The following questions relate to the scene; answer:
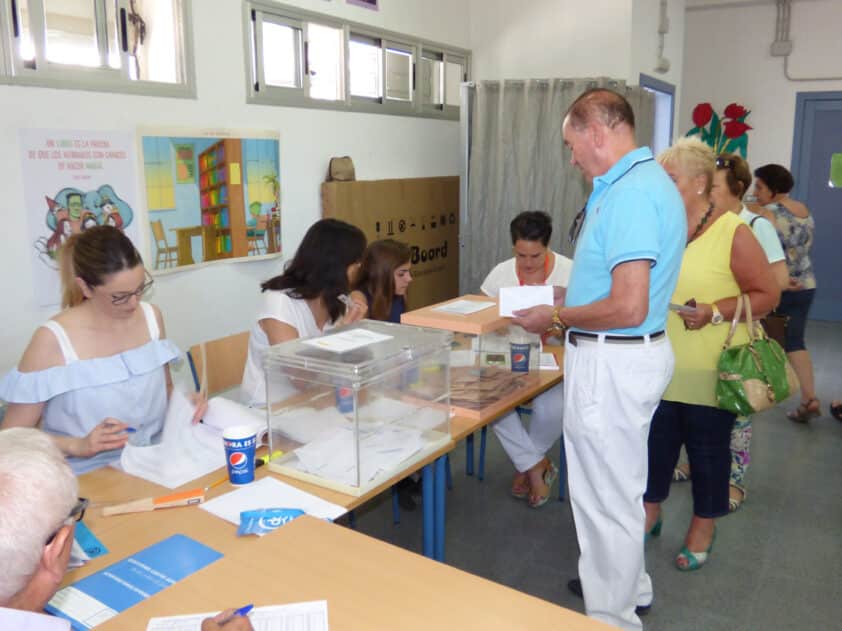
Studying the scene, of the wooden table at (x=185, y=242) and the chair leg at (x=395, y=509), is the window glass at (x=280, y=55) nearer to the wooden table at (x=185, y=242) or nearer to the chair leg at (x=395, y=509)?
the wooden table at (x=185, y=242)

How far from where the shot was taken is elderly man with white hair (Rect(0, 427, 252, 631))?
0.98 meters

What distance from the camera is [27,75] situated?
2.57m

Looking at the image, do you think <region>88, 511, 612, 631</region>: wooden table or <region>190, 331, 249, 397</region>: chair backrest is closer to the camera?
<region>88, 511, 612, 631</region>: wooden table

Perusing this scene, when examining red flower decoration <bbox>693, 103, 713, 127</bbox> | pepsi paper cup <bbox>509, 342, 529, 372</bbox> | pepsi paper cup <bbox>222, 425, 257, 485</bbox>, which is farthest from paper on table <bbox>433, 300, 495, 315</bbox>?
red flower decoration <bbox>693, 103, 713, 127</bbox>

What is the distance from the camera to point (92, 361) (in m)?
2.08

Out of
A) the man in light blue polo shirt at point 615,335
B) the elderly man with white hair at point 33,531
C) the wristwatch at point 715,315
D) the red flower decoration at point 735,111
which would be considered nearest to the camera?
the elderly man with white hair at point 33,531

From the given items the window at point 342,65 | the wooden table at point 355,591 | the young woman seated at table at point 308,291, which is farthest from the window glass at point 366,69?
the wooden table at point 355,591

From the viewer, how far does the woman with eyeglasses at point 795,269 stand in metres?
4.30

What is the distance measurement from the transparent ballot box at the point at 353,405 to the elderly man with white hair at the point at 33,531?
77cm

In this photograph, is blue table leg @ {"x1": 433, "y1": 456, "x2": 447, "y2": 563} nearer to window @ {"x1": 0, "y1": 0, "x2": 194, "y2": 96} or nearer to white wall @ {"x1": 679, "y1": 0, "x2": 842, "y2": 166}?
window @ {"x1": 0, "y1": 0, "x2": 194, "y2": 96}

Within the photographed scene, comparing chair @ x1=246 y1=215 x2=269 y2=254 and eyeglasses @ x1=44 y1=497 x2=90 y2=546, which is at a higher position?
chair @ x1=246 y1=215 x2=269 y2=254

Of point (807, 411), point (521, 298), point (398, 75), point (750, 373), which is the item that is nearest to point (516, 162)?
point (398, 75)

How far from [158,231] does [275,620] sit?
2.34 m

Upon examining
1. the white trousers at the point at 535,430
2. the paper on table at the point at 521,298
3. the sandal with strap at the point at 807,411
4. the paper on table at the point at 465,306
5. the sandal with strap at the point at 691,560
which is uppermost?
the paper on table at the point at 521,298
